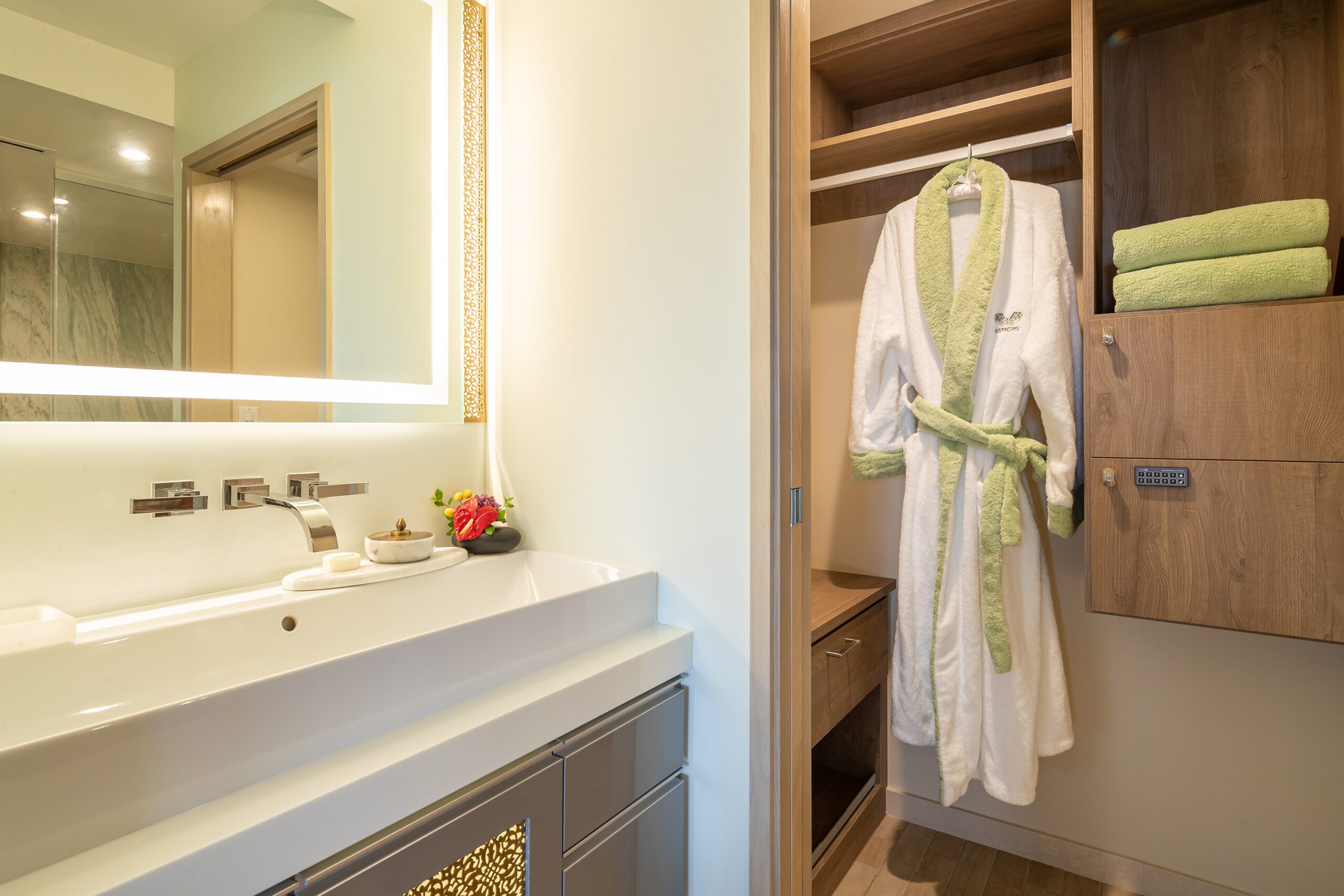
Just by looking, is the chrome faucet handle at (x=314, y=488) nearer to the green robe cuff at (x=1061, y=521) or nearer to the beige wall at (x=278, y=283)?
the beige wall at (x=278, y=283)

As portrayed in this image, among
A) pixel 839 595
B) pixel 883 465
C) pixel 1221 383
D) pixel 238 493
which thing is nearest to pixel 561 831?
pixel 238 493

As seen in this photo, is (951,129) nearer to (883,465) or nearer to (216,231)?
(883,465)

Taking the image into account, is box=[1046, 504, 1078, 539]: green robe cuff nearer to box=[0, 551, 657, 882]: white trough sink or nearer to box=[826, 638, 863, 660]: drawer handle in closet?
box=[826, 638, 863, 660]: drawer handle in closet

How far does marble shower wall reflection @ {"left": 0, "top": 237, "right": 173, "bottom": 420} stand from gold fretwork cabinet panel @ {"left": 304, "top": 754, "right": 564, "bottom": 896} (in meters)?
→ 0.75

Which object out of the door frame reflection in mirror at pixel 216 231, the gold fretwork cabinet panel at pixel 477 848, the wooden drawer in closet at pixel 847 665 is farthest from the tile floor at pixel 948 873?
the door frame reflection in mirror at pixel 216 231

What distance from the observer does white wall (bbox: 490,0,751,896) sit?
1141 mm

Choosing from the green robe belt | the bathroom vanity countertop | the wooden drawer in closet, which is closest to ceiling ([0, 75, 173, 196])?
the bathroom vanity countertop

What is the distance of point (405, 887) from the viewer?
2.42 ft

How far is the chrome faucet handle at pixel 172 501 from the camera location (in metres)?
1.00

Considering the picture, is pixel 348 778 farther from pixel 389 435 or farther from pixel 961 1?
pixel 961 1

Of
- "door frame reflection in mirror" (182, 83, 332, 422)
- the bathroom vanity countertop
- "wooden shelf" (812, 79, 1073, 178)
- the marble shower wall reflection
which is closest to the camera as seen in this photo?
the bathroom vanity countertop

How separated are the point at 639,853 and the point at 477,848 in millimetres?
339

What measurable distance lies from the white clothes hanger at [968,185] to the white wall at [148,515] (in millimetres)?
1477

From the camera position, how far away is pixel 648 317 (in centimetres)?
124
